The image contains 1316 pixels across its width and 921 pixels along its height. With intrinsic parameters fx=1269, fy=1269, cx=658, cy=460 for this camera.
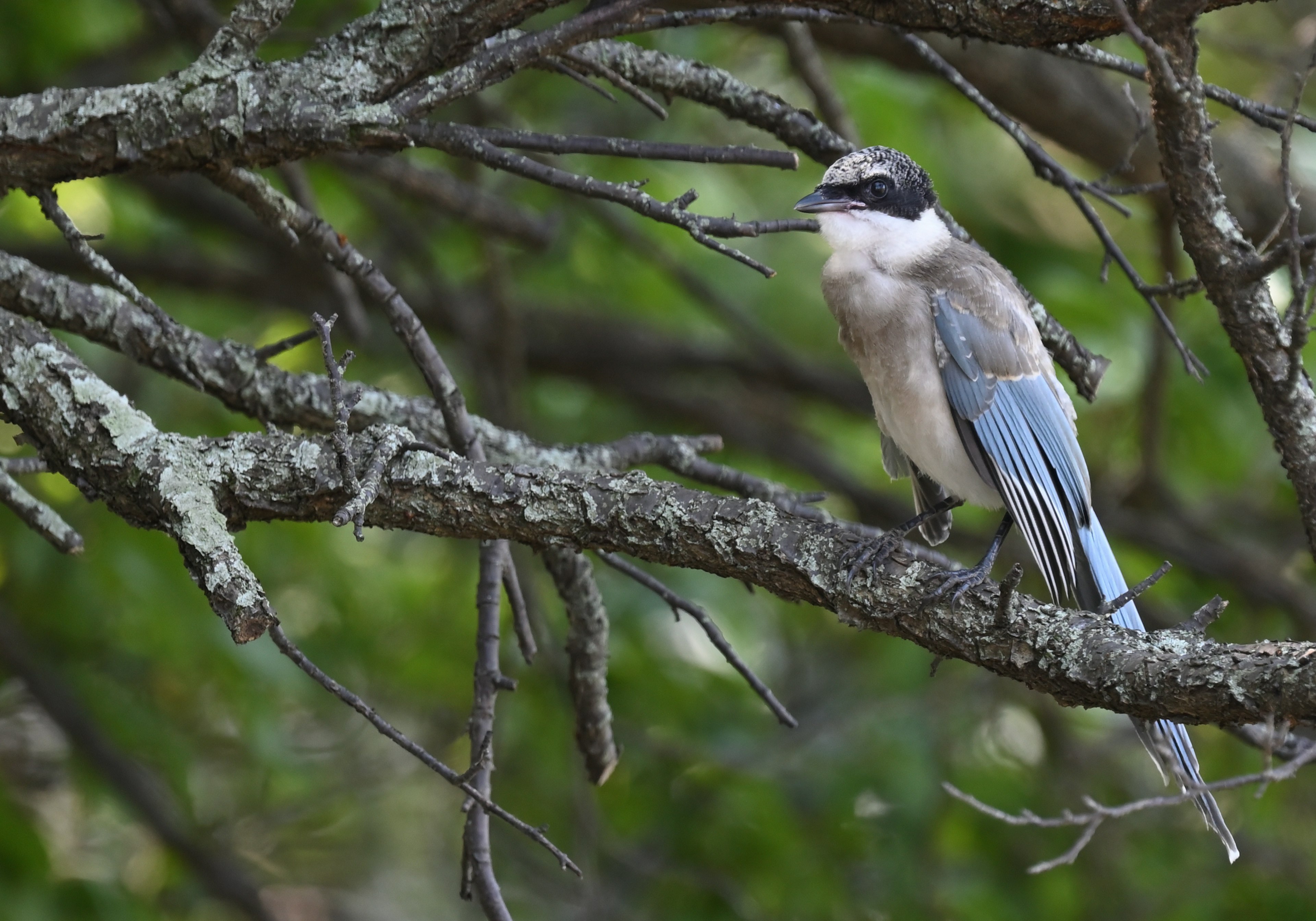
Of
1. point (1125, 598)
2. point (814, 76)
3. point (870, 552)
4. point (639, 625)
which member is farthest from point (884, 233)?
point (639, 625)

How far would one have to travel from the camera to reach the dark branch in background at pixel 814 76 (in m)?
3.90

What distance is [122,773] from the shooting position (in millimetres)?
4184

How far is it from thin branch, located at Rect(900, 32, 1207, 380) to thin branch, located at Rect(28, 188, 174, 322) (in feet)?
5.52

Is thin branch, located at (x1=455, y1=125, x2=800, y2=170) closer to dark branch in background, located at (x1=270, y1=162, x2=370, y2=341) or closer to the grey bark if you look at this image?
the grey bark

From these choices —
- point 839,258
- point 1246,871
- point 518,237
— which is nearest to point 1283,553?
point 1246,871

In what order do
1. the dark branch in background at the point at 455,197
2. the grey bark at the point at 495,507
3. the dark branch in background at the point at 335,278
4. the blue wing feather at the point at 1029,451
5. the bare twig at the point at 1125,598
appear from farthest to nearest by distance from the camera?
the dark branch in background at the point at 455,197 → the dark branch in background at the point at 335,278 → the blue wing feather at the point at 1029,451 → the grey bark at the point at 495,507 → the bare twig at the point at 1125,598

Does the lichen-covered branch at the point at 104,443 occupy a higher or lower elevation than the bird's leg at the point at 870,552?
higher

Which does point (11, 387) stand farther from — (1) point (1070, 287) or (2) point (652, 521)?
(1) point (1070, 287)

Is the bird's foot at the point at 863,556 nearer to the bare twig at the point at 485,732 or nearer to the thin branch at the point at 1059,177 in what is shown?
the bare twig at the point at 485,732

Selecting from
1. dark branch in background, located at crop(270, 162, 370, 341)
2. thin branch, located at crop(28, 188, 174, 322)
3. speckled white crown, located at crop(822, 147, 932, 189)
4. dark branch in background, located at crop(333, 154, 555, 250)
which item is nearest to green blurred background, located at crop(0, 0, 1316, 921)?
dark branch in background, located at crop(333, 154, 555, 250)

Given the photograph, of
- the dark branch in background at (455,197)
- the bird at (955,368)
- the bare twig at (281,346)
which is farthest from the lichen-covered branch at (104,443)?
the bird at (955,368)

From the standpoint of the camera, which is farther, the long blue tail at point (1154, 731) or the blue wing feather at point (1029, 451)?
the blue wing feather at point (1029, 451)

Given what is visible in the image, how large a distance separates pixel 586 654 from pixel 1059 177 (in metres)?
1.55

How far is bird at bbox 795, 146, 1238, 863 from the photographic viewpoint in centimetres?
302
